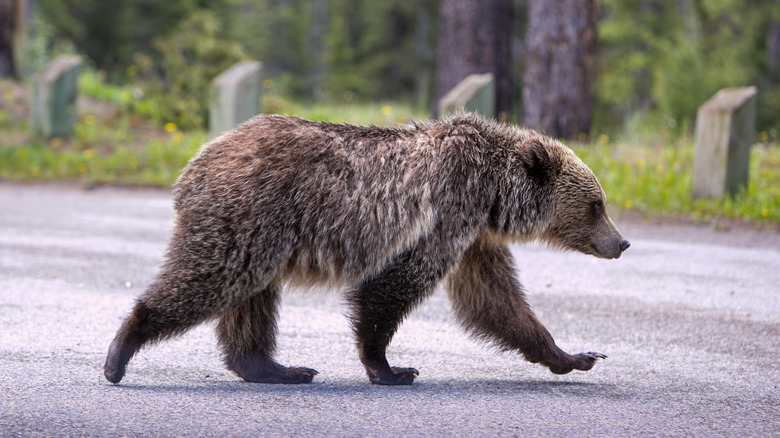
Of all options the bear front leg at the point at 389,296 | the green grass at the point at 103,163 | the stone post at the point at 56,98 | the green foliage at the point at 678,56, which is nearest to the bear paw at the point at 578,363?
the bear front leg at the point at 389,296

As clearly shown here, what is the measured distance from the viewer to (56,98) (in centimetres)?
1428

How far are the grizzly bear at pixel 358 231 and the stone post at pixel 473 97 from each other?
6.51 metres

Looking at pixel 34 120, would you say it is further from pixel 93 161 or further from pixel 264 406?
pixel 264 406

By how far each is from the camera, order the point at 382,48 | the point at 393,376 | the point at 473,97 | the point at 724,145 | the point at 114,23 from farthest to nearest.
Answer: the point at 382,48
the point at 114,23
the point at 473,97
the point at 724,145
the point at 393,376

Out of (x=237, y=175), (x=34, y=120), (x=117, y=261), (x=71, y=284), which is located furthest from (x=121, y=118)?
(x=237, y=175)

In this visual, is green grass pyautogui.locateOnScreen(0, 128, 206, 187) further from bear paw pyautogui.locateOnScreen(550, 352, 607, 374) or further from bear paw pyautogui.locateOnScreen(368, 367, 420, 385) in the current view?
bear paw pyautogui.locateOnScreen(550, 352, 607, 374)

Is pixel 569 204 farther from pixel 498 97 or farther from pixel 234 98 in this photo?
pixel 498 97

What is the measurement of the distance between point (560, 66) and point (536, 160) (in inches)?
351

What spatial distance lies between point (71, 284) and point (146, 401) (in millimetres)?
3078

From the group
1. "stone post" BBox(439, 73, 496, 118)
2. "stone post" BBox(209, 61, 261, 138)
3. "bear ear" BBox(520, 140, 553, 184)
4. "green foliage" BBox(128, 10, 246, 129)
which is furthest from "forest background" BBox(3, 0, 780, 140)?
"bear ear" BBox(520, 140, 553, 184)

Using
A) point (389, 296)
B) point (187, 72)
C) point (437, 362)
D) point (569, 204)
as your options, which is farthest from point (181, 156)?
Answer: point (389, 296)

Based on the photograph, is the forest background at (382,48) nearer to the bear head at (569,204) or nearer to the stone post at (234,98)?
the stone post at (234,98)

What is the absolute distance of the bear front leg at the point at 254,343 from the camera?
473cm

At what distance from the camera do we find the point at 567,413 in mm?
4219
